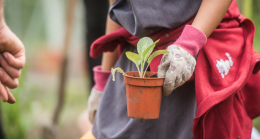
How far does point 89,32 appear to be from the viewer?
2.41 meters

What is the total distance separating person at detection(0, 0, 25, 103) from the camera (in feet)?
2.90

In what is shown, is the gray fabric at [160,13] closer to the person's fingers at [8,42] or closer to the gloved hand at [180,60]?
the gloved hand at [180,60]

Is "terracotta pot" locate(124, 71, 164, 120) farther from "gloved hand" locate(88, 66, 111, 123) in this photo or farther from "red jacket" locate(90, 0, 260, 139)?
"gloved hand" locate(88, 66, 111, 123)

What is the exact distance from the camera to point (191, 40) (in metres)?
0.73

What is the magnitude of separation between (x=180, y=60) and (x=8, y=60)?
2.24 ft

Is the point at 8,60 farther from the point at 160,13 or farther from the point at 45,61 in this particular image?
the point at 45,61

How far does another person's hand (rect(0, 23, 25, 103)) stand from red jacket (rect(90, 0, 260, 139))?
50 cm

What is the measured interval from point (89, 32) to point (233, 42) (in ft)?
5.87

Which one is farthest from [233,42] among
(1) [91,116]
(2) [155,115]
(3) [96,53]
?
(1) [91,116]

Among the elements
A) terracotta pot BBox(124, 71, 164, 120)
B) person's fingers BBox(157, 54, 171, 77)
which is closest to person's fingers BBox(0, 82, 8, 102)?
terracotta pot BBox(124, 71, 164, 120)

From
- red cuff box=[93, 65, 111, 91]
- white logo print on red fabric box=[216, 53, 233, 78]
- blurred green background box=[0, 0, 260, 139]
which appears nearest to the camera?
white logo print on red fabric box=[216, 53, 233, 78]

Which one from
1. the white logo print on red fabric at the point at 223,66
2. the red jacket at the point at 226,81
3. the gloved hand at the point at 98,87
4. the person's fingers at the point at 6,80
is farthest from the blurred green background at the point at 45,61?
the white logo print on red fabric at the point at 223,66

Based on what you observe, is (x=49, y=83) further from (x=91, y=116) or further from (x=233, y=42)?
(x=233, y=42)

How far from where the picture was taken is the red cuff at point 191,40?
0.72 m
